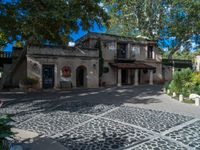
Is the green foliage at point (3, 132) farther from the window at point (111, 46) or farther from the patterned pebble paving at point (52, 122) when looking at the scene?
the window at point (111, 46)

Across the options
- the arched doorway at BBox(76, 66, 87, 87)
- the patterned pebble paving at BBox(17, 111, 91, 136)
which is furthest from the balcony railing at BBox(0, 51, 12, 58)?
the patterned pebble paving at BBox(17, 111, 91, 136)

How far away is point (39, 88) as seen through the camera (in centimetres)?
1883

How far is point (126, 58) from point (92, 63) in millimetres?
5944

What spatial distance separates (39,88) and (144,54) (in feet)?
52.3

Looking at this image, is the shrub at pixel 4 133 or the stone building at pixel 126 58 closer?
the shrub at pixel 4 133

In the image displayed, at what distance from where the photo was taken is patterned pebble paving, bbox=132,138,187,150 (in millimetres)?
5035

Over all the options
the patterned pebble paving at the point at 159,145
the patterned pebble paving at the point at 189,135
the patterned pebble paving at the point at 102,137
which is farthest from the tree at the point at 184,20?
the patterned pebble paving at the point at 159,145

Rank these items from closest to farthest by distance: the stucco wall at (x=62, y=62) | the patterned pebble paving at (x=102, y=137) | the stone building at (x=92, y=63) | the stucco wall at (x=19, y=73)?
the patterned pebble paving at (x=102, y=137) < the stucco wall at (x=62, y=62) < the stone building at (x=92, y=63) < the stucco wall at (x=19, y=73)

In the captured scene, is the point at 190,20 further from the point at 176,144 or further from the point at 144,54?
the point at 176,144

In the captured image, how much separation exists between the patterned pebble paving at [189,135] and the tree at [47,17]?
651 centimetres

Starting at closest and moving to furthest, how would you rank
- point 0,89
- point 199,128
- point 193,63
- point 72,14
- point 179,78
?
1. point 199,128
2. point 72,14
3. point 179,78
4. point 0,89
5. point 193,63

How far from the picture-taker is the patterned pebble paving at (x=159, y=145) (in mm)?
5035

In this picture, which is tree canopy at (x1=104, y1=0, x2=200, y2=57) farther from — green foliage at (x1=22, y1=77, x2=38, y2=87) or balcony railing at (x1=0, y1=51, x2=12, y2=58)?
green foliage at (x1=22, y1=77, x2=38, y2=87)

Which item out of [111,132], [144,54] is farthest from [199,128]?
[144,54]
